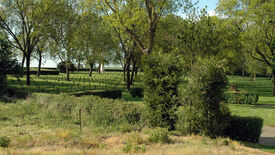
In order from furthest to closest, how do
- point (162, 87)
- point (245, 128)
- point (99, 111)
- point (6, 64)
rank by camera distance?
point (6, 64) < point (99, 111) < point (162, 87) < point (245, 128)

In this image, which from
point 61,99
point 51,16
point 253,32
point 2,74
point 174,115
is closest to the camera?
point 174,115

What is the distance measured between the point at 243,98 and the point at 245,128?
1468cm

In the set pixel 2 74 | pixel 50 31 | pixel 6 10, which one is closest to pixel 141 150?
pixel 2 74

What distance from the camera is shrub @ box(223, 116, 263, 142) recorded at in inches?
464

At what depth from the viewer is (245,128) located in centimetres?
1207

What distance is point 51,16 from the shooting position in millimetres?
33125

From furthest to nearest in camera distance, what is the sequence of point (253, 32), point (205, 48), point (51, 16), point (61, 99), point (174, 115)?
1. point (51, 16)
2. point (253, 32)
3. point (205, 48)
4. point (61, 99)
5. point (174, 115)

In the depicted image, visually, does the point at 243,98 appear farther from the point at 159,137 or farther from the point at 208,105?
the point at 159,137

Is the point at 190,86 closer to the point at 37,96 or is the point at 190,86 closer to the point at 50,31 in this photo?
the point at 37,96

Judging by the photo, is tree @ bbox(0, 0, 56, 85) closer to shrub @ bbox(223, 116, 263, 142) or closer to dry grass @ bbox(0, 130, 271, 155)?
dry grass @ bbox(0, 130, 271, 155)

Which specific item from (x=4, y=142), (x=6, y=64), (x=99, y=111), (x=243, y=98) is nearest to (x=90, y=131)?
(x=99, y=111)

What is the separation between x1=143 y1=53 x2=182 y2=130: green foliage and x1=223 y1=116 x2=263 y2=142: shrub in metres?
2.85

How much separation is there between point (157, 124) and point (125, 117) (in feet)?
5.89

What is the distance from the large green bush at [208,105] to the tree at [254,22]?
22.3 metres
